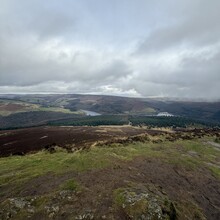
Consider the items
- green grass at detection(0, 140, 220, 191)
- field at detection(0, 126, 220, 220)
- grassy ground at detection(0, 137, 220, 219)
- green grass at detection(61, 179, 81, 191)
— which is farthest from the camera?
green grass at detection(0, 140, 220, 191)

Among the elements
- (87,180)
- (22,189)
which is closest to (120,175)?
(87,180)

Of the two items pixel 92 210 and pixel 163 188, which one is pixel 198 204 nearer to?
pixel 163 188

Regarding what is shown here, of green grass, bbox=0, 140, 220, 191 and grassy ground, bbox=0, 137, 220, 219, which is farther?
green grass, bbox=0, 140, 220, 191

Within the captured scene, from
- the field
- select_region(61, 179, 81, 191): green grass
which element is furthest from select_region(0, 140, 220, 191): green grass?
select_region(61, 179, 81, 191): green grass

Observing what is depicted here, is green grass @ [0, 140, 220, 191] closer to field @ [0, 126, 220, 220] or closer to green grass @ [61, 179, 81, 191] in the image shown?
field @ [0, 126, 220, 220]

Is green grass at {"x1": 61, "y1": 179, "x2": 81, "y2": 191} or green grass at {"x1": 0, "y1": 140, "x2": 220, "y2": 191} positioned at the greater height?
green grass at {"x1": 61, "y1": 179, "x2": 81, "y2": 191}

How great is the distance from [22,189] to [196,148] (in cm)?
5635

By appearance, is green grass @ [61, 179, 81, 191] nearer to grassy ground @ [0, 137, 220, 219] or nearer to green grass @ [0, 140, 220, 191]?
grassy ground @ [0, 137, 220, 219]

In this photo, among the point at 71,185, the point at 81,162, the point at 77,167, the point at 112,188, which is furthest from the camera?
the point at 81,162

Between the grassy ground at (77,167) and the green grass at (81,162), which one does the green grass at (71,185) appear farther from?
the green grass at (81,162)

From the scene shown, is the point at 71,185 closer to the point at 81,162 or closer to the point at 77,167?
the point at 77,167

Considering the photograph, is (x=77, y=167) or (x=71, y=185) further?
(x=77, y=167)

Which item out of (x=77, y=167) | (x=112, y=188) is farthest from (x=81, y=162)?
(x=112, y=188)

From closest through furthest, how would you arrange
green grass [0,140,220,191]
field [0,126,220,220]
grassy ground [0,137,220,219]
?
1. field [0,126,220,220]
2. grassy ground [0,137,220,219]
3. green grass [0,140,220,191]
